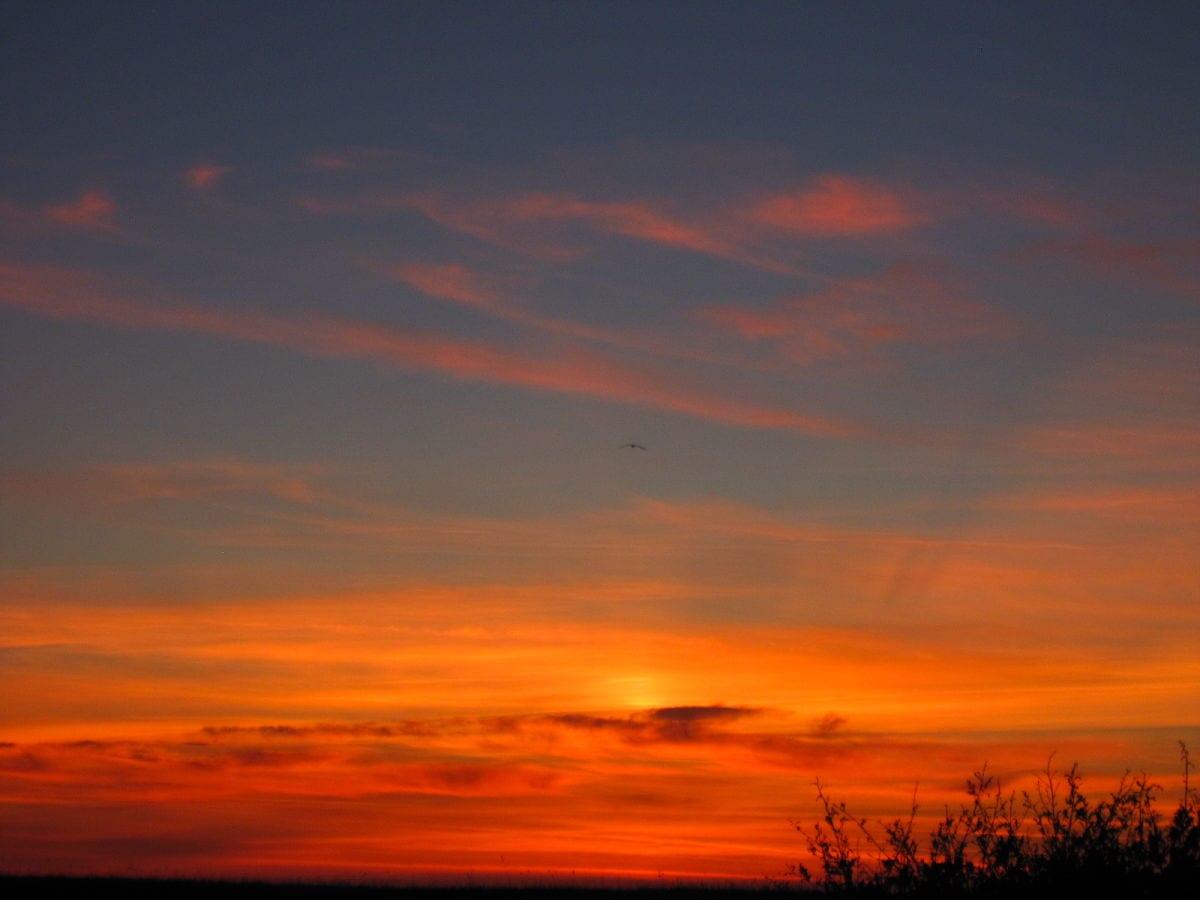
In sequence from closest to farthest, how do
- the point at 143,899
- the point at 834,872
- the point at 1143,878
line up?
the point at 1143,878 → the point at 834,872 → the point at 143,899

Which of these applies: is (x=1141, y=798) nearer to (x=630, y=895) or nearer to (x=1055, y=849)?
(x=1055, y=849)

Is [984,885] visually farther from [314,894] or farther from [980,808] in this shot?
[314,894]

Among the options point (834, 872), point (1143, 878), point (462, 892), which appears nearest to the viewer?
point (1143, 878)

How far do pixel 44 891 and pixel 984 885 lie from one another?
32.4 meters

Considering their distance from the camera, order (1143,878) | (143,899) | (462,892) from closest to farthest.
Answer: (1143,878) < (143,899) < (462,892)

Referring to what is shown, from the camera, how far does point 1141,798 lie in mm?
19109

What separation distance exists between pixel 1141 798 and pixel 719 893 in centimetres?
2683

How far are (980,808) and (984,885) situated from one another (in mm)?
1019

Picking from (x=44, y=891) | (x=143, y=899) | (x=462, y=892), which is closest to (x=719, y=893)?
(x=462, y=892)

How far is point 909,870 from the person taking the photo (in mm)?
19812

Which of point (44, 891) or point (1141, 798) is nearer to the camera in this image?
point (1141, 798)

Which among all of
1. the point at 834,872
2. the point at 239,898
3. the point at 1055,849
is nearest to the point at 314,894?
the point at 239,898

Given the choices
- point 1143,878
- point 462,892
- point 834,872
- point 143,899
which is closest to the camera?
point 1143,878

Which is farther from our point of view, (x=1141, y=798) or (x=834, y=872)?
(x=834, y=872)
